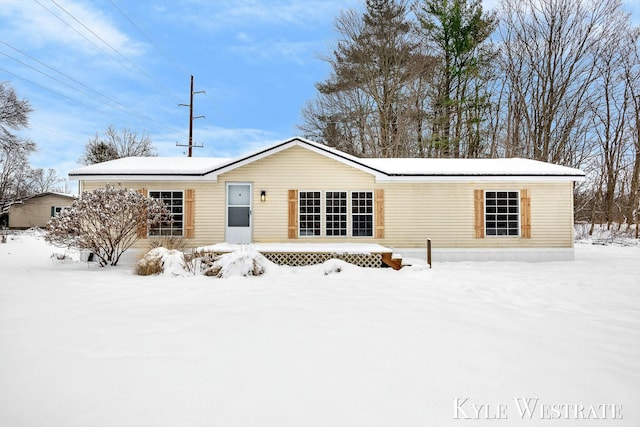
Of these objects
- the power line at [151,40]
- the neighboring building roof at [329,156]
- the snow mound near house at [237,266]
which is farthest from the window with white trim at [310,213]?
the power line at [151,40]

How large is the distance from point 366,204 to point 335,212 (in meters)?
1.07

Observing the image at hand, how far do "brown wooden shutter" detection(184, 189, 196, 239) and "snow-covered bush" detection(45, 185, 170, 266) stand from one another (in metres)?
1.37

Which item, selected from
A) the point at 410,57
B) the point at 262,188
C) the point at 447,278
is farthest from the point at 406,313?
the point at 410,57

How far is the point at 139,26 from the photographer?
18547 millimetres

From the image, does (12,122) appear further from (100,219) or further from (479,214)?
(479,214)

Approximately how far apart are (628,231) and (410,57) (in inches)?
577

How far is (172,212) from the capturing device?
37.1ft

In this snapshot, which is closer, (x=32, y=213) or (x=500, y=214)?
(x=500, y=214)

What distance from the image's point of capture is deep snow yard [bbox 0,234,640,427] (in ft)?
7.77

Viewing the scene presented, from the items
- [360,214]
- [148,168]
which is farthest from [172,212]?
[360,214]

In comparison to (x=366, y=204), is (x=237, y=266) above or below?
below

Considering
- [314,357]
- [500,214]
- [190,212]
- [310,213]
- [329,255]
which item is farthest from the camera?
[500,214]

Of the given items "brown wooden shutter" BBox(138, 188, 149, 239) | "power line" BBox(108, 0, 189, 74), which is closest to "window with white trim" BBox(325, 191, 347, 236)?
"brown wooden shutter" BBox(138, 188, 149, 239)
